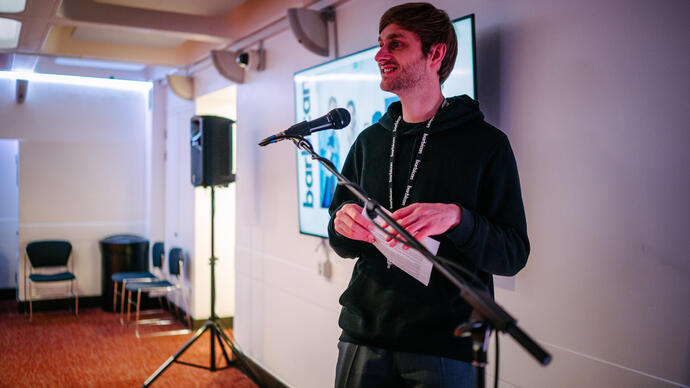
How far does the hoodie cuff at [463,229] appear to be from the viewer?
1.29m

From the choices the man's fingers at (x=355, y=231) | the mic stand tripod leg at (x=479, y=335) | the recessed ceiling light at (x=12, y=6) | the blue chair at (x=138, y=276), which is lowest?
the blue chair at (x=138, y=276)

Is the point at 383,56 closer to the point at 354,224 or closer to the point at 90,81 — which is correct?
the point at 354,224

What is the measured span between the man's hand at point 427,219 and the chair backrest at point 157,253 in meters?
5.62

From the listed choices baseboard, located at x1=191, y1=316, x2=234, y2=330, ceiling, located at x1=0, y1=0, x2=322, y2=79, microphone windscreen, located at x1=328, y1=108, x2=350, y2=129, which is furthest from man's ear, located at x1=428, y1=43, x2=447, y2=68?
baseboard, located at x1=191, y1=316, x2=234, y2=330

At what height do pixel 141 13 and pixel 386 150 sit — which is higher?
pixel 141 13

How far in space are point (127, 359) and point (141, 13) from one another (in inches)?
110

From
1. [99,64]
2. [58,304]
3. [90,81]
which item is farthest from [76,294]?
[99,64]

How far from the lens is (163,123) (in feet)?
21.9

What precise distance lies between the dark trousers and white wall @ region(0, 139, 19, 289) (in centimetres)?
695

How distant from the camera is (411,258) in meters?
1.34

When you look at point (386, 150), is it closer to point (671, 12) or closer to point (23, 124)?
point (671, 12)

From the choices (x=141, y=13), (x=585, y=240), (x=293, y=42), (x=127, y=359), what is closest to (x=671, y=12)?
(x=585, y=240)

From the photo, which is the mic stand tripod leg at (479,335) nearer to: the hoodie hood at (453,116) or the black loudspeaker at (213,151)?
the hoodie hood at (453,116)

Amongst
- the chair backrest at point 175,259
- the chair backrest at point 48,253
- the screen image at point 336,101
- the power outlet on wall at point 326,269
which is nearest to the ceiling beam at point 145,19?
the screen image at point 336,101
